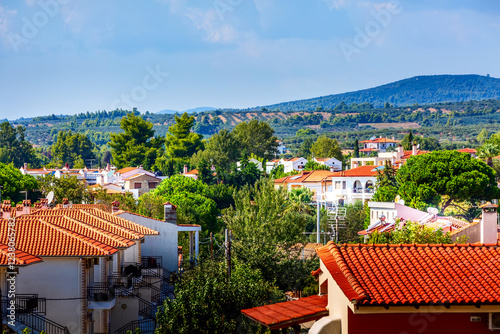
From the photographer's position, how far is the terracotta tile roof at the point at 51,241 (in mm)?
22000

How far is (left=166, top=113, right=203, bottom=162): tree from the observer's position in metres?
126

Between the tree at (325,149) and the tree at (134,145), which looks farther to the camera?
the tree at (325,149)

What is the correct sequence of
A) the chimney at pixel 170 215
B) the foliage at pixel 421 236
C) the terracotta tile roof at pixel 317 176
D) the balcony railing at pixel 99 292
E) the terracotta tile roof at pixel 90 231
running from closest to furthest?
the balcony railing at pixel 99 292 → the terracotta tile roof at pixel 90 231 → the foliage at pixel 421 236 → the chimney at pixel 170 215 → the terracotta tile roof at pixel 317 176

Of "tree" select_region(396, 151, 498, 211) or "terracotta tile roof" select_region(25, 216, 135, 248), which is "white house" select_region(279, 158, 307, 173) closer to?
"tree" select_region(396, 151, 498, 211)

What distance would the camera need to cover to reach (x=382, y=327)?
45.3ft

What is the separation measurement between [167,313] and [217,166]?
323 feet

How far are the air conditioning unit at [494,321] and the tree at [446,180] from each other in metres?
47.9

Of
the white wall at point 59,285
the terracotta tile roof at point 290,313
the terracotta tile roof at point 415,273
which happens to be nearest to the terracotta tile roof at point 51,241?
the white wall at point 59,285

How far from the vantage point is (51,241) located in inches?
891

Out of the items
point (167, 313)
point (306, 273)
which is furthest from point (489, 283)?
point (306, 273)

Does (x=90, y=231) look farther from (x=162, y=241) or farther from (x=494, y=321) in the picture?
(x=494, y=321)

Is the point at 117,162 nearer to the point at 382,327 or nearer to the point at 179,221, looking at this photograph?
the point at 179,221

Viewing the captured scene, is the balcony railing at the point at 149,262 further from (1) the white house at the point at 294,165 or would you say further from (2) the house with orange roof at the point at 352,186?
(1) the white house at the point at 294,165

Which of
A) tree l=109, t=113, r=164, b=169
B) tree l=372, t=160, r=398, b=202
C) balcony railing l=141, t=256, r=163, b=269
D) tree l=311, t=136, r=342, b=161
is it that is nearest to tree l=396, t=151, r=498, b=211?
tree l=372, t=160, r=398, b=202
